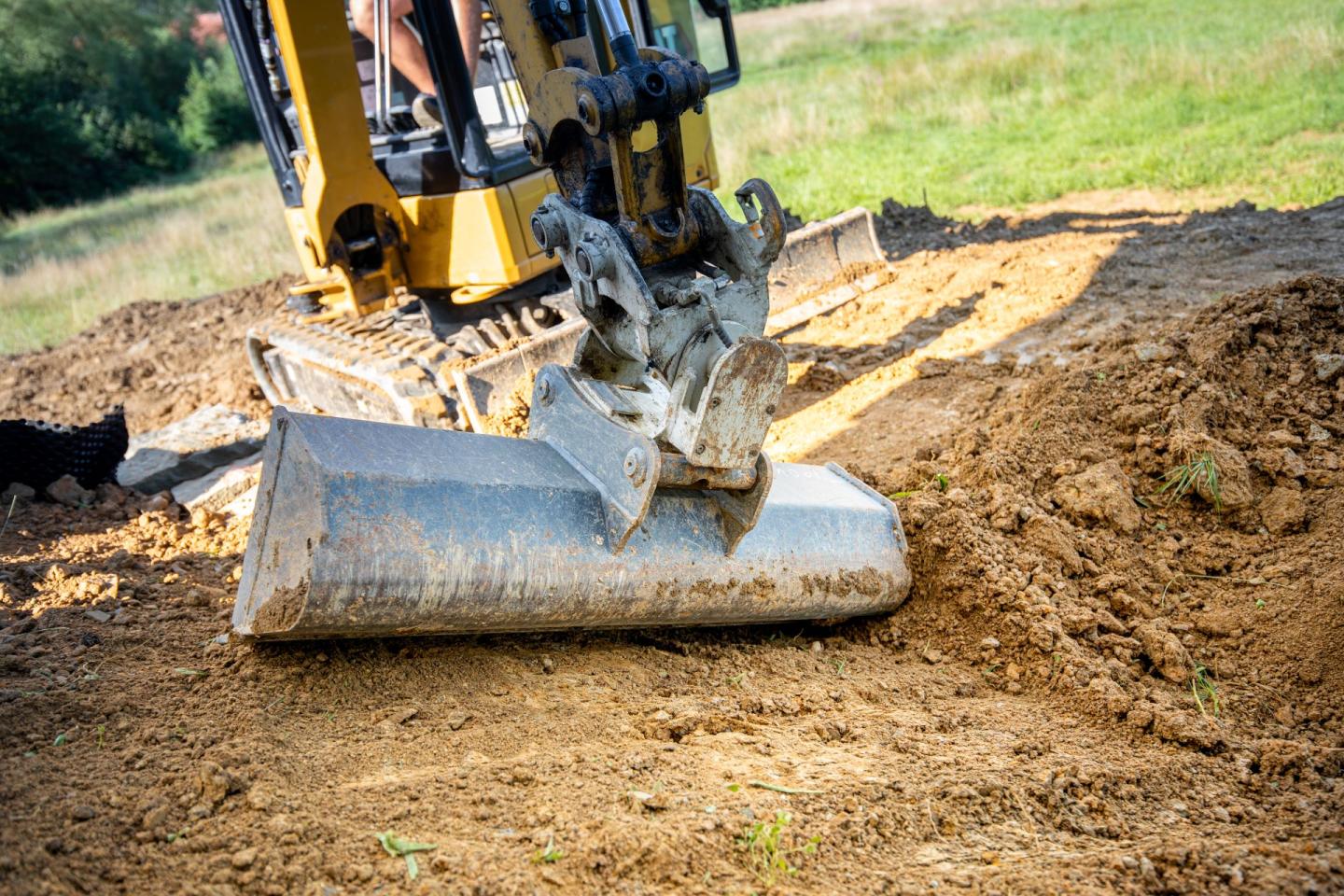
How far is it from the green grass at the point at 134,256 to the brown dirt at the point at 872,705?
25.4 feet

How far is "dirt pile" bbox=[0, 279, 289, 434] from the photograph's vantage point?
23.5 feet

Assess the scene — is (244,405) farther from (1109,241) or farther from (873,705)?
(1109,241)

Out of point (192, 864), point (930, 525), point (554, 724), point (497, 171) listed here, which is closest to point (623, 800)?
point (554, 724)

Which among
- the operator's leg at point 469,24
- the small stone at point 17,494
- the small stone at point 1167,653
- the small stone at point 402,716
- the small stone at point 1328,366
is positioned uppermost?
the operator's leg at point 469,24

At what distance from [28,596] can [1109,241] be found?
20.0ft

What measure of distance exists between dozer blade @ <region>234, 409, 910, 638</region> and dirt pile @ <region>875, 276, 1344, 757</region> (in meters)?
0.57

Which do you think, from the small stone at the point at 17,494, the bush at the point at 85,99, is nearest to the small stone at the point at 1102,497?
the small stone at the point at 17,494

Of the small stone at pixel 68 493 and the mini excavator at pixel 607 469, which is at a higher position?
the mini excavator at pixel 607 469

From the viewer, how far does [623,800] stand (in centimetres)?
217

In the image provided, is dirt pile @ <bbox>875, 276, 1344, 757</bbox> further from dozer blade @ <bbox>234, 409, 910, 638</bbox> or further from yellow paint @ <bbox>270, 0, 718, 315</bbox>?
yellow paint @ <bbox>270, 0, 718, 315</bbox>

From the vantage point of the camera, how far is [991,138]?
11781 millimetres

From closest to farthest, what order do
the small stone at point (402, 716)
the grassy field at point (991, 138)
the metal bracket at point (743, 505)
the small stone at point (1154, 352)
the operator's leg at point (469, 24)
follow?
the small stone at point (402, 716)
the metal bracket at point (743, 505)
the small stone at point (1154, 352)
the operator's leg at point (469, 24)
the grassy field at point (991, 138)

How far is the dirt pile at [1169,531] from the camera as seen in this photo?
285 cm

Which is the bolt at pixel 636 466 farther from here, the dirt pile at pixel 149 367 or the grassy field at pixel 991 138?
the grassy field at pixel 991 138
